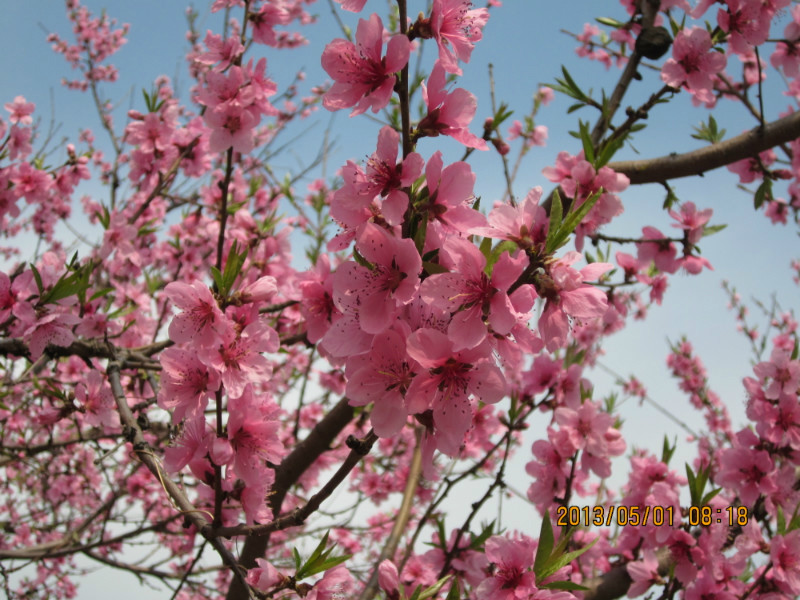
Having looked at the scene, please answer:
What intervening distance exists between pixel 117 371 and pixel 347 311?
136 cm

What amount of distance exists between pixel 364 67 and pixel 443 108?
22cm

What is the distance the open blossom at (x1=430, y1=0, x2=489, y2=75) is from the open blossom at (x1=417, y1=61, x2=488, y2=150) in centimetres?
4

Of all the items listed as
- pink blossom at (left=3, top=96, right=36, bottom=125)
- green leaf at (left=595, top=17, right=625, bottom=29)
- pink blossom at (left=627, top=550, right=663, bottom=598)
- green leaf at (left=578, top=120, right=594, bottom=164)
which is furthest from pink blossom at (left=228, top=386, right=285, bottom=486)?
pink blossom at (left=3, top=96, right=36, bottom=125)

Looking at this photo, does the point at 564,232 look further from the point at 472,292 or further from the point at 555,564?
the point at 555,564

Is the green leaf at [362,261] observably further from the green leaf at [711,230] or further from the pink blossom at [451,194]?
the green leaf at [711,230]

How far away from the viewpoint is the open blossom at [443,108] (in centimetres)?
118

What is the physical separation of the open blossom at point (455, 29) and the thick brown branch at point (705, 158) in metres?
1.54

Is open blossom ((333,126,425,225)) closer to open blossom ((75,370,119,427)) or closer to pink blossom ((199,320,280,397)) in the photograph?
pink blossom ((199,320,280,397))

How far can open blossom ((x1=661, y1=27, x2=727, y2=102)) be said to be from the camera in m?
2.53

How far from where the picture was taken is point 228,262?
139cm

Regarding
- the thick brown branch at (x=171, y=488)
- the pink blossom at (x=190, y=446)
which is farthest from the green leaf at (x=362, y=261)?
the thick brown branch at (x=171, y=488)

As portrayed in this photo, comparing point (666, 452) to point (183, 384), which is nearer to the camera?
point (183, 384)

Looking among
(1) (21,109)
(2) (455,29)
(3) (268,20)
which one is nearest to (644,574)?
(2) (455,29)

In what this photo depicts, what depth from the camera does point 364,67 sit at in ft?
3.99
